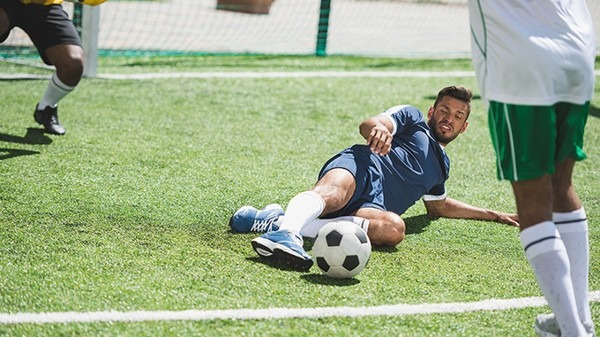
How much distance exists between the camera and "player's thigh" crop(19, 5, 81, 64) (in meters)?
6.99

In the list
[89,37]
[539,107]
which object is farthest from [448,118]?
[89,37]

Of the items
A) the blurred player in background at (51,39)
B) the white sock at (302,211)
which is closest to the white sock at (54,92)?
the blurred player in background at (51,39)

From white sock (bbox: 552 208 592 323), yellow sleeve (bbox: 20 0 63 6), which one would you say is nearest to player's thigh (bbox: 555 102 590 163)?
white sock (bbox: 552 208 592 323)

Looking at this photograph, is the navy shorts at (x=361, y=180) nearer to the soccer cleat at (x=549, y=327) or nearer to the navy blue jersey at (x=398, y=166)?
the navy blue jersey at (x=398, y=166)

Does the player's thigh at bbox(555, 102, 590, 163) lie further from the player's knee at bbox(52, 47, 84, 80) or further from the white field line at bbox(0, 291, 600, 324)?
the player's knee at bbox(52, 47, 84, 80)

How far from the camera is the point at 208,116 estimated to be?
827 centimetres

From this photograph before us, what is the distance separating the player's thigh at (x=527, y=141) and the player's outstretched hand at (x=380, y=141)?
3.81 ft

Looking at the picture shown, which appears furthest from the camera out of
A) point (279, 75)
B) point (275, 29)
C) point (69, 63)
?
point (275, 29)

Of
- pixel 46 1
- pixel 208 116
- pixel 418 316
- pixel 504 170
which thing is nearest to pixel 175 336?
pixel 418 316

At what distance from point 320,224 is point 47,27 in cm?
317

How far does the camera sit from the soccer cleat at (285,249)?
14.6 feet

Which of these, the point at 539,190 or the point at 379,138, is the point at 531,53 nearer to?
the point at 539,190

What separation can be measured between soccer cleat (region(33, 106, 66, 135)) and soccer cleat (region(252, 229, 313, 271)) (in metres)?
3.24

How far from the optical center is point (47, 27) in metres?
7.05
